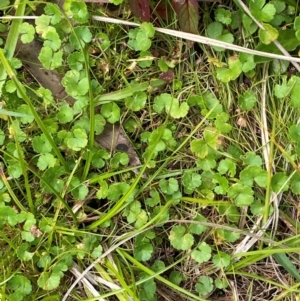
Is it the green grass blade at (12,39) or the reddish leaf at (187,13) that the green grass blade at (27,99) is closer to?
the green grass blade at (12,39)

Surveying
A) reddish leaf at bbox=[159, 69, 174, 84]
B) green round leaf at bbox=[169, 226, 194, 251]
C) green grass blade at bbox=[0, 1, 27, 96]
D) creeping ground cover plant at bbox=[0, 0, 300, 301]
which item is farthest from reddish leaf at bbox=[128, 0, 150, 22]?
green round leaf at bbox=[169, 226, 194, 251]

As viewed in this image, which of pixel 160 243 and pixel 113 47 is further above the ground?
pixel 113 47

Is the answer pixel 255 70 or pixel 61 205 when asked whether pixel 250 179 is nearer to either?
pixel 255 70

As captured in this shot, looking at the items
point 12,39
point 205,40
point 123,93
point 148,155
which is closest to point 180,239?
point 148,155

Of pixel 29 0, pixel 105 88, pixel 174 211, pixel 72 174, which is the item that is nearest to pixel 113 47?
pixel 105 88

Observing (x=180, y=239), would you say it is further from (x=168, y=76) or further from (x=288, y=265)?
(x=168, y=76)

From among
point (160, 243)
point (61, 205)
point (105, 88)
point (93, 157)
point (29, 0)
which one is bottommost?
point (160, 243)
